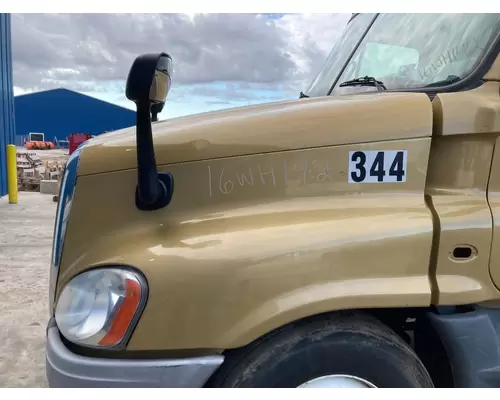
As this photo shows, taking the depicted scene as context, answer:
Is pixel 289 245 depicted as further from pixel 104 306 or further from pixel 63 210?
pixel 63 210

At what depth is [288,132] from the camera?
191 centimetres

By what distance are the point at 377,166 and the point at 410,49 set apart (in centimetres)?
85

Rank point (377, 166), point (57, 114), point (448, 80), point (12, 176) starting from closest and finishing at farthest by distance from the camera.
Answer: point (377, 166)
point (448, 80)
point (12, 176)
point (57, 114)

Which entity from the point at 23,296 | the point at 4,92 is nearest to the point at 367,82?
the point at 23,296

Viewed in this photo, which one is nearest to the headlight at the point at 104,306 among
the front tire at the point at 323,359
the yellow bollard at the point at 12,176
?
the front tire at the point at 323,359

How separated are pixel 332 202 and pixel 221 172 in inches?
16.9

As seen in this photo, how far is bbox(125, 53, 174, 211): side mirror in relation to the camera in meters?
1.74

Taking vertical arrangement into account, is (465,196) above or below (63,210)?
above

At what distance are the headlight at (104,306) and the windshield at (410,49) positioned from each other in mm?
1448

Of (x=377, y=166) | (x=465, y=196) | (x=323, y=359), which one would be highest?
(x=377, y=166)

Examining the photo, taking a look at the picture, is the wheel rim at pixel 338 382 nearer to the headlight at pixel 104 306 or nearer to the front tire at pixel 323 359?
the front tire at pixel 323 359

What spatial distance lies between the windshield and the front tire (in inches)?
44.1

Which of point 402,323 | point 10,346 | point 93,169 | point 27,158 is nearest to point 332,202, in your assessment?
point 402,323

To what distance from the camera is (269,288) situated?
1.73 m
